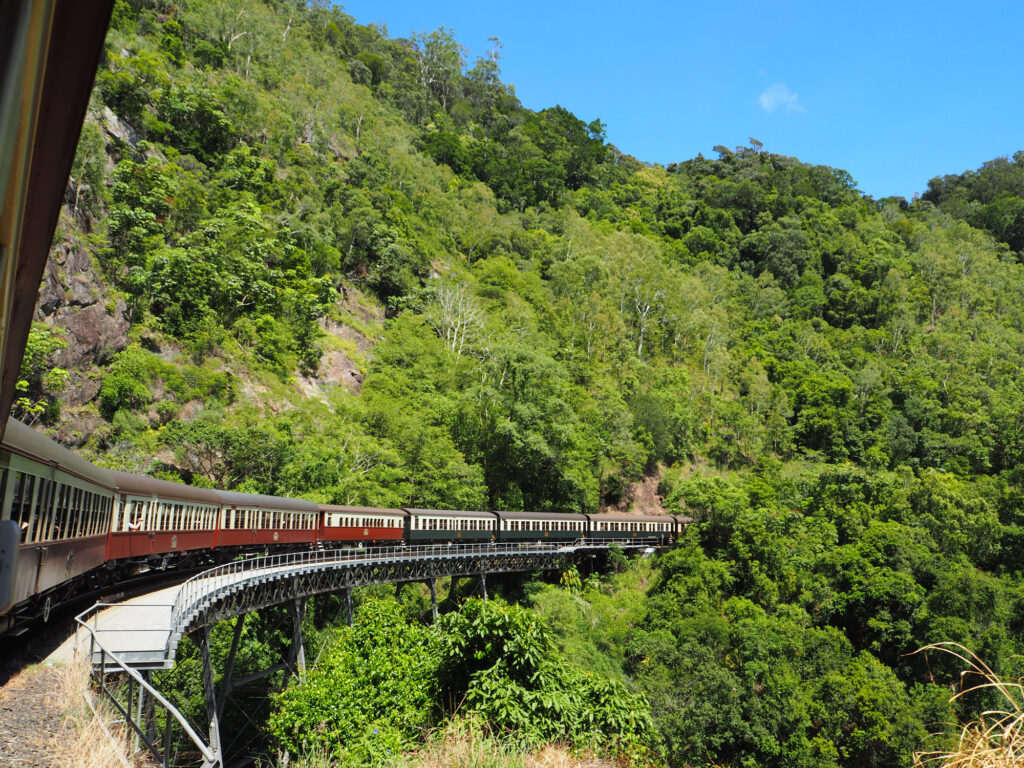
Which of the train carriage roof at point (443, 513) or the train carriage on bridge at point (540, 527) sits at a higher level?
the train carriage roof at point (443, 513)

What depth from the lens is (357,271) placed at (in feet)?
195

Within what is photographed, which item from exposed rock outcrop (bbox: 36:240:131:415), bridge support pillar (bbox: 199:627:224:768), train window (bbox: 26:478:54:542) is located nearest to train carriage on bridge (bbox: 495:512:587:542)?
exposed rock outcrop (bbox: 36:240:131:415)

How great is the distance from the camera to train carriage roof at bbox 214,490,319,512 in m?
21.2

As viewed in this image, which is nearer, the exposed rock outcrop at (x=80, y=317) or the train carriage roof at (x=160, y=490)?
the train carriage roof at (x=160, y=490)

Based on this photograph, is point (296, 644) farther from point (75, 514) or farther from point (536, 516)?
point (536, 516)

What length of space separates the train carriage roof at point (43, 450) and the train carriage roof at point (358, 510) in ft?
44.6

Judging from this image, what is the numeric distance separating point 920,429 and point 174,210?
62.4m

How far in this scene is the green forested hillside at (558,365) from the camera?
3164 cm

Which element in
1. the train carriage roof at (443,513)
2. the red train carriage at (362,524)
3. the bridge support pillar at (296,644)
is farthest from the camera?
the train carriage roof at (443,513)

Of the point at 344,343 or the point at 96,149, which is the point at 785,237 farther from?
the point at 96,149

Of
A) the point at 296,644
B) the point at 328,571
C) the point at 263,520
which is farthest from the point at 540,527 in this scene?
the point at 263,520

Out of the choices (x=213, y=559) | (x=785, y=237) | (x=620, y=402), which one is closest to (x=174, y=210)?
(x=213, y=559)

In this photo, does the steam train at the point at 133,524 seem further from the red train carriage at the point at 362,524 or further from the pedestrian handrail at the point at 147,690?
the pedestrian handrail at the point at 147,690

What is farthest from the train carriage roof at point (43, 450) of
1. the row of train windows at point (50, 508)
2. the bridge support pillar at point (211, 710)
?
the bridge support pillar at point (211, 710)
